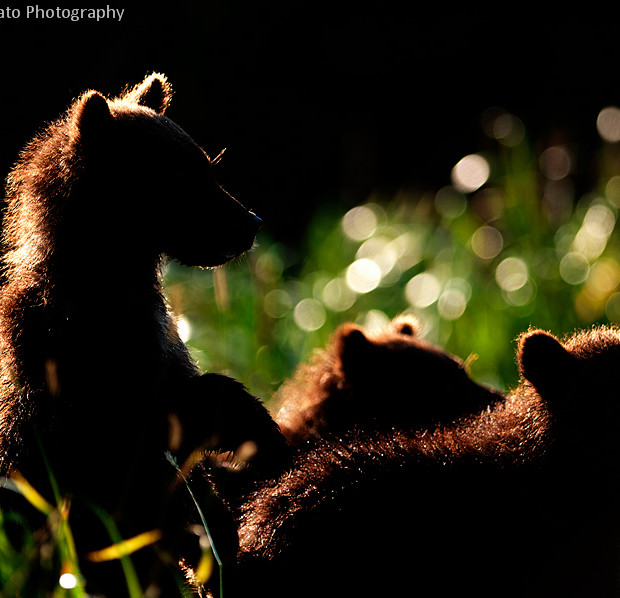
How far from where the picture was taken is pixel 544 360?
2631 millimetres

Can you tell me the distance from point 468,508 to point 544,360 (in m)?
0.54

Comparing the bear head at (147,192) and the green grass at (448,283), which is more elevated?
the bear head at (147,192)

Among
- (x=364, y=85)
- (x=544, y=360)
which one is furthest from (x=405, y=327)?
(x=364, y=85)

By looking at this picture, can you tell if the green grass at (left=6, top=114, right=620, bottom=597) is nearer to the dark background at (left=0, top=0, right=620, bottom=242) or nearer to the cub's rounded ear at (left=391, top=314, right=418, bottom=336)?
the cub's rounded ear at (left=391, top=314, right=418, bottom=336)

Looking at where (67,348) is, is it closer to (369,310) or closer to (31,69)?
(369,310)

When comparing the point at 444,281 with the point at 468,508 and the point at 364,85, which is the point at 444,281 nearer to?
the point at 468,508

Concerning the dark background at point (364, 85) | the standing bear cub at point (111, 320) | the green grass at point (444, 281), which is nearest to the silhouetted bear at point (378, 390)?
the standing bear cub at point (111, 320)

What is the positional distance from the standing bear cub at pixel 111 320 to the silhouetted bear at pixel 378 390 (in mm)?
663

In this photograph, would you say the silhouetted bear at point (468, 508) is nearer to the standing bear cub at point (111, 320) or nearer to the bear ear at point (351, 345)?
the standing bear cub at point (111, 320)

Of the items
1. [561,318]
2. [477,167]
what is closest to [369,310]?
[561,318]

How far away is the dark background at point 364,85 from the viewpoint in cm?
865

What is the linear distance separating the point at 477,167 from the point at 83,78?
343cm

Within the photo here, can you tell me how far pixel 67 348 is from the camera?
2490mm

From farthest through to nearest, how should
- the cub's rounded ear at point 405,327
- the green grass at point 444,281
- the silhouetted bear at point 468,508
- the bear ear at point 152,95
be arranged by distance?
1. the green grass at point 444,281
2. the cub's rounded ear at point 405,327
3. the bear ear at point 152,95
4. the silhouetted bear at point 468,508
